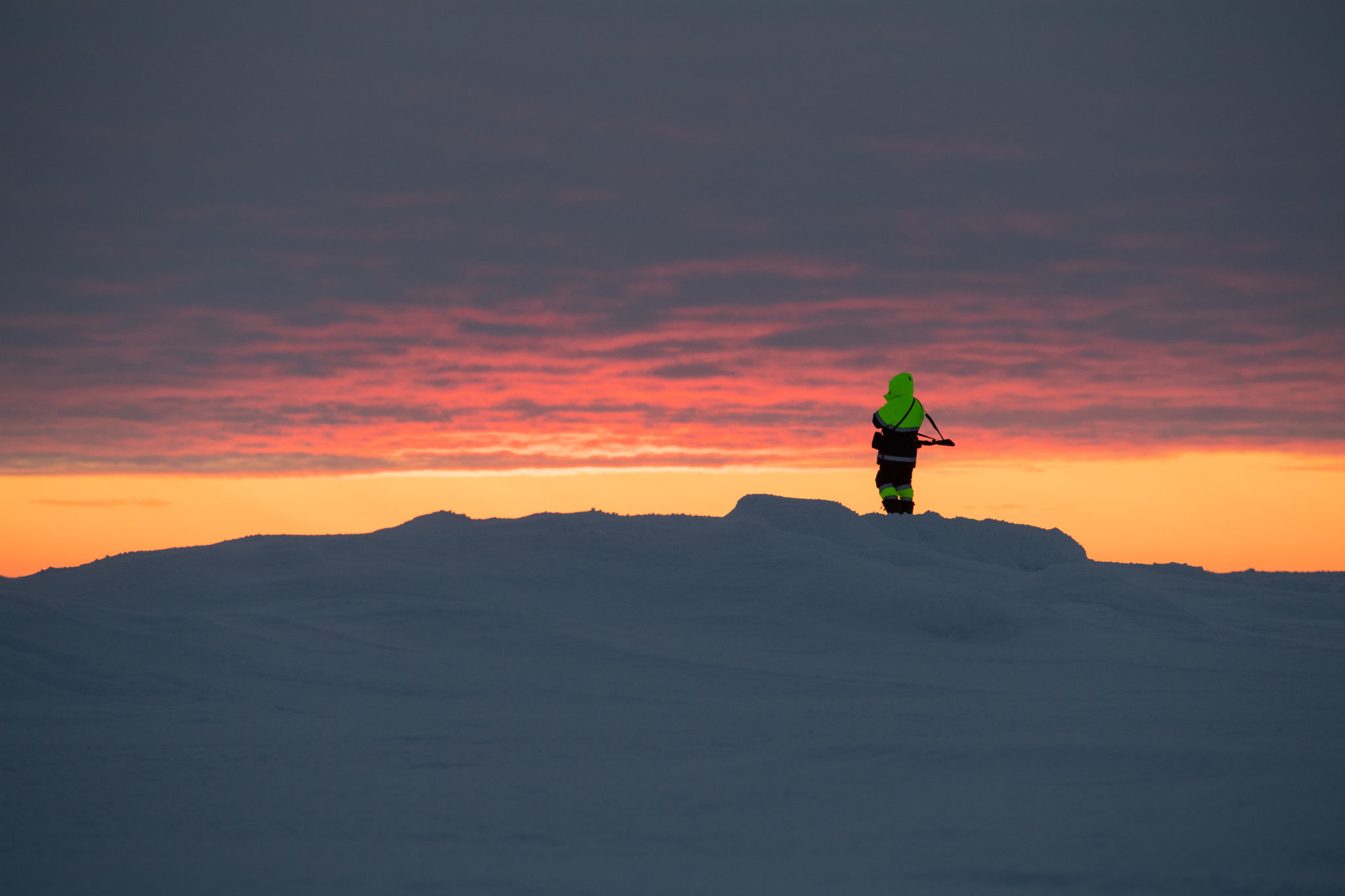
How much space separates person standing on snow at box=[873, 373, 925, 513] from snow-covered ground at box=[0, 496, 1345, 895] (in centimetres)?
Answer: 219

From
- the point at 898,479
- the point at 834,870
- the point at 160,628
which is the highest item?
the point at 898,479

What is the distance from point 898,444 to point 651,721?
30.3 ft

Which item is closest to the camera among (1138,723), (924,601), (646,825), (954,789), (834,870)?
(834,870)

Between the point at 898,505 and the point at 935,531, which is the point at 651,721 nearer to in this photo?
the point at 935,531

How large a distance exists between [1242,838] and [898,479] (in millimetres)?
11093

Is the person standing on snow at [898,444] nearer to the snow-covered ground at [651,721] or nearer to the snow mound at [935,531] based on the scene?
the snow mound at [935,531]

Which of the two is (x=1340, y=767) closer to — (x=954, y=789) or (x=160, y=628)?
(x=954, y=789)

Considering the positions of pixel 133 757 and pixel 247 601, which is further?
pixel 247 601

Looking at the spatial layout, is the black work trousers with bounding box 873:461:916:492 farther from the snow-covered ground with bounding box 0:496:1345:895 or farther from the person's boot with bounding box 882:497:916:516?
the snow-covered ground with bounding box 0:496:1345:895

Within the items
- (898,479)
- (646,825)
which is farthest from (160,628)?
(898,479)

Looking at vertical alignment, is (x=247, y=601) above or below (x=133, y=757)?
above

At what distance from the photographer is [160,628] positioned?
357 inches

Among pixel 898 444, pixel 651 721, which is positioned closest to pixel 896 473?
pixel 898 444

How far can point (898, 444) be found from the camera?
15.6m
